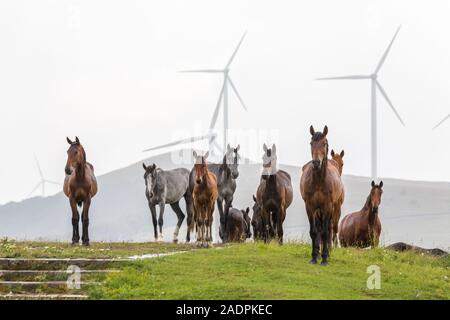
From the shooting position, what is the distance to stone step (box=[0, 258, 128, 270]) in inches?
923

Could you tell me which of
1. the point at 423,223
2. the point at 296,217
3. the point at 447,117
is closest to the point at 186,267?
the point at 447,117

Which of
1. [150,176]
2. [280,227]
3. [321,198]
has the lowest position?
[280,227]

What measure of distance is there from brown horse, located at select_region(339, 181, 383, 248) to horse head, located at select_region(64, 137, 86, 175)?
327 inches

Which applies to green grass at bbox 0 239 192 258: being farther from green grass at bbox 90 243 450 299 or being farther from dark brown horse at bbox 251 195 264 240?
green grass at bbox 90 243 450 299

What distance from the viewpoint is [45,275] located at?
2297cm

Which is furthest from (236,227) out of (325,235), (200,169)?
(325,235)

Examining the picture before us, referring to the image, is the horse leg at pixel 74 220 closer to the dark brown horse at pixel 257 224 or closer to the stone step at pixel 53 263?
the dark brown horse at pixel 257 224

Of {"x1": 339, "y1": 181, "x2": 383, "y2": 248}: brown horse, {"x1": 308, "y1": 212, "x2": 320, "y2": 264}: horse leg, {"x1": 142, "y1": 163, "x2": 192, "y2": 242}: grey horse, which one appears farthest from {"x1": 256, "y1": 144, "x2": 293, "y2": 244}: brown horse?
{"x1": 142, "y1": 163, "x2": 192, "y2": 242}: grey horse

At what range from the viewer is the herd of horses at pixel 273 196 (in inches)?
904

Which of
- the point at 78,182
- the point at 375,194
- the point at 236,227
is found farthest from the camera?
the point at 236,227

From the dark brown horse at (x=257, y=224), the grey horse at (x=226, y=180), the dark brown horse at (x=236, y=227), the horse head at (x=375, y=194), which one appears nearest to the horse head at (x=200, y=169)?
the dark brown horse at (x=257, y=224)

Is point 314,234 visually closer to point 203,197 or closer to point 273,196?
point 273,196

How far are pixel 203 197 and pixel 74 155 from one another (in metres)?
3.77
